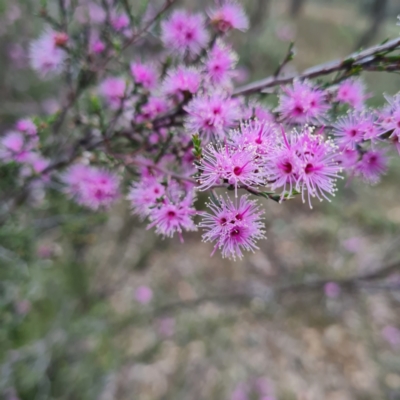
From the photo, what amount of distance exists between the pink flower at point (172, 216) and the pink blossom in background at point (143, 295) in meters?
3.14

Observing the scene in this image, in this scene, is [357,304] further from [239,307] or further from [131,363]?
[131,363]

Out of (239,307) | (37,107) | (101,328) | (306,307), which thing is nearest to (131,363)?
(101,328)

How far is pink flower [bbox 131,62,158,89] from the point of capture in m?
1.09

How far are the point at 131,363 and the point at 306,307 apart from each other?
221 cm

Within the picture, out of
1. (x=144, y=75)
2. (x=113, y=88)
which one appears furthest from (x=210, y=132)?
(x=113, y=88)

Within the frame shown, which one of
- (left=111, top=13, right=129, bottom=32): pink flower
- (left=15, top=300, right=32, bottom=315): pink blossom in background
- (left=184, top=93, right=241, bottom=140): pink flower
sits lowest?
(left=184, top=93, right=241, bottom=140): pink flower

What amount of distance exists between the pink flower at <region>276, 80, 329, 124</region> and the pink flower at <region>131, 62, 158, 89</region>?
443mm

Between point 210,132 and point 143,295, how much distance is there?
10.5 ft

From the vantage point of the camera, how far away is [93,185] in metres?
1.17

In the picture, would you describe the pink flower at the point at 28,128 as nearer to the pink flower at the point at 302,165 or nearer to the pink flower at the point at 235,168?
the pink flower at the point at 235,168

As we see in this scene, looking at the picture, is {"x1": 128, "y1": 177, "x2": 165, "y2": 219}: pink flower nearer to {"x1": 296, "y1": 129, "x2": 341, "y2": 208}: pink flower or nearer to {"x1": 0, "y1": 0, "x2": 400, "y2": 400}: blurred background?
{"x1": 296, "y1": 129, "x2": 341, "y2": 208}: pink flower

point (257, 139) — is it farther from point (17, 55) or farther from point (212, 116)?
point (17, 55)

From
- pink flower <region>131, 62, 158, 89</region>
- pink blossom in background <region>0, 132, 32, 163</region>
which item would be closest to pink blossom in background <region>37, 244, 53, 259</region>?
pink blossom in background <region>0, 132, 32, 163</region>

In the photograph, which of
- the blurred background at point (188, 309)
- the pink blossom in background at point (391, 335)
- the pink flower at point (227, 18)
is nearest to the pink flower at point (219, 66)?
the pink flower at point (227, 18)
